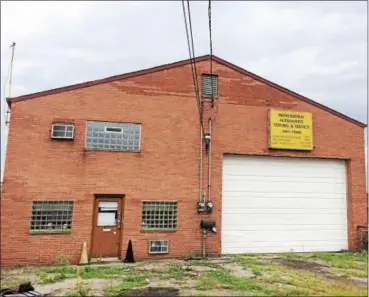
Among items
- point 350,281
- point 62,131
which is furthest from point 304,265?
point 62,131

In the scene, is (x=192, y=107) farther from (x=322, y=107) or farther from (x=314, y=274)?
(x=314, y=274)

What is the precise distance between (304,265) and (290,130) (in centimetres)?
518

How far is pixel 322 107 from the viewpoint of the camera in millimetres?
14672

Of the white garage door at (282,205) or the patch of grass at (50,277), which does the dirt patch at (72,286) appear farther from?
the white garage door at (282,205)

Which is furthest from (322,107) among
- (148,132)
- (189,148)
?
(148,132)

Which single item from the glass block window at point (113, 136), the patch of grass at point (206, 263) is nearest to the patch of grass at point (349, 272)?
the patch of grass at point (206, 263)

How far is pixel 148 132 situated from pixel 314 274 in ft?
22.8

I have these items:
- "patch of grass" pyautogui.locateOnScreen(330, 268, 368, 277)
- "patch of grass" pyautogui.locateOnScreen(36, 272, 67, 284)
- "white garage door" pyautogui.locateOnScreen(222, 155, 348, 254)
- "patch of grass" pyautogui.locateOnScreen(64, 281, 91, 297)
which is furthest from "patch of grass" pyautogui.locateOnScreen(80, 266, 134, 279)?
"patch of grass" pyautogui.locateOnScreen(330, 268, 368, 277)

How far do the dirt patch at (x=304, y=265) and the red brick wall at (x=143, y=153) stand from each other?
2.38 m

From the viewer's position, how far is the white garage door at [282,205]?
45.1ft

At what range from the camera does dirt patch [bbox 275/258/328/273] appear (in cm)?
1084

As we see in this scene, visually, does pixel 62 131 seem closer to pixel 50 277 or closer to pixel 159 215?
pixel 159 215

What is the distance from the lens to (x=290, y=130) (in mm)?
14266

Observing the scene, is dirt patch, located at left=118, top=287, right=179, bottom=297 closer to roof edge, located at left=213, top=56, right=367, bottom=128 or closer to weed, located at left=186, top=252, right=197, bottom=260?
weed, located at left=186, top=252, right=197, bottom=260
